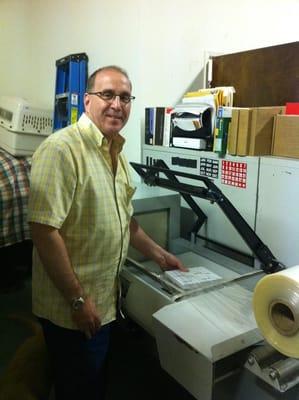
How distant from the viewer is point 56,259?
44.0 inches

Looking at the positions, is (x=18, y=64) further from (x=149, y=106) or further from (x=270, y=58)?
(x=270, y=58)

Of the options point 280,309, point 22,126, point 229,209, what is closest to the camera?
point 280,309

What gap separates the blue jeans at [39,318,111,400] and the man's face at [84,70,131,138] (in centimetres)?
71

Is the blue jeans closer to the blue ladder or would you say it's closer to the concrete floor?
the concrete floor

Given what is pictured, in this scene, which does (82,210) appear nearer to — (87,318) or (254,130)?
(87,318)

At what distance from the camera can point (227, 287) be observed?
146 cm

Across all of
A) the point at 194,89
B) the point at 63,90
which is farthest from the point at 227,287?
the point at 63,90

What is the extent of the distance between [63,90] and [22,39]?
32.3 inches

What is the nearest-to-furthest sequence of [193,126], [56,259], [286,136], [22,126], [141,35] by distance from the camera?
1. [56,259]
2. [286,136]
3. [193,126]
4. [141,35]
5. [22,126]

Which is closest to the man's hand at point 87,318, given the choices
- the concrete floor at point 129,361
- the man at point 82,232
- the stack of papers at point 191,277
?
the man at point 82,232

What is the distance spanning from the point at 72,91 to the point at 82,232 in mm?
1763

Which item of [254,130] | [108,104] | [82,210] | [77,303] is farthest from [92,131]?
[254,130]

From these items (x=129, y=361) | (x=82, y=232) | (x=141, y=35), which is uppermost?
(x=141, y=35)

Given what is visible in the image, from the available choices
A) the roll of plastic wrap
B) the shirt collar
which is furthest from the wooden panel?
the roll of plastic wrap
